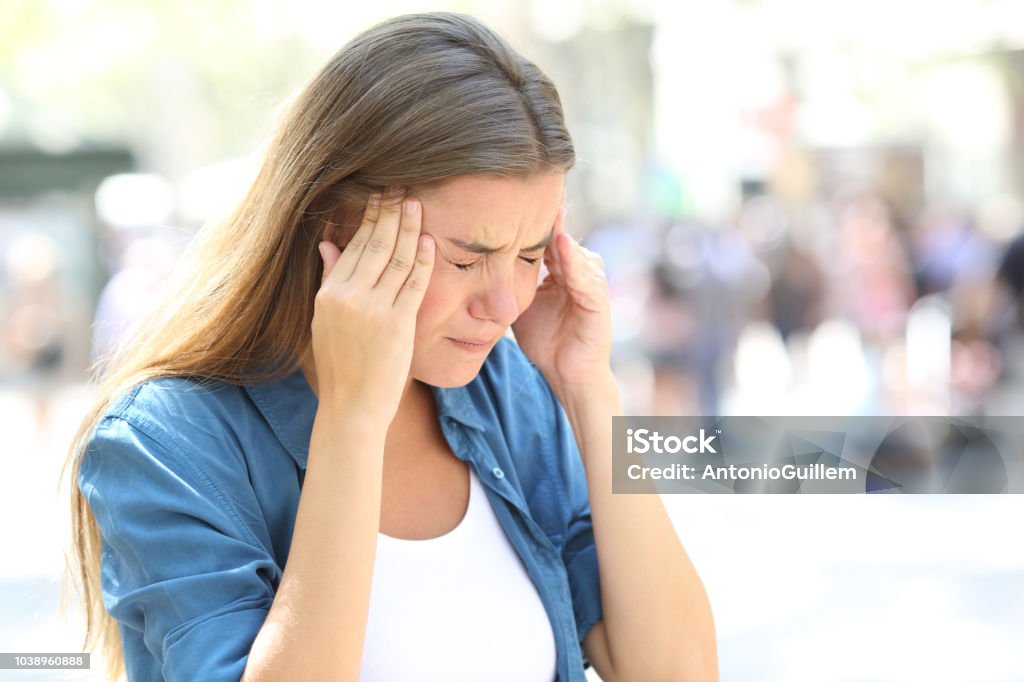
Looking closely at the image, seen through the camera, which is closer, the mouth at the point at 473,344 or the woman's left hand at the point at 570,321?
the mouth at the point at 473,344

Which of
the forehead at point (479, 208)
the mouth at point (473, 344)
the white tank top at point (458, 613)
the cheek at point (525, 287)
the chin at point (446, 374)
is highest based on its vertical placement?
the forehead at point (479, 208)

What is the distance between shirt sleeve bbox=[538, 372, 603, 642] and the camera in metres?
2.11

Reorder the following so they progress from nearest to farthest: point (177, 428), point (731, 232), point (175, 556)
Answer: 1. point (175, 556)
2. point (177, 428)
3. point (731, 232)

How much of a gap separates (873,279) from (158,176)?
36.1 feet

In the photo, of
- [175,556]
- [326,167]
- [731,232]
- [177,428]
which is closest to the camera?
[175,556]

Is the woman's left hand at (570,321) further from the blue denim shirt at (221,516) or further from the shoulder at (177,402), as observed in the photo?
the shoulder at (177,402)

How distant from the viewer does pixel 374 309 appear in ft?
5.87

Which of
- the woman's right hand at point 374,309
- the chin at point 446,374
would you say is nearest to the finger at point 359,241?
the woman's right hand at point 374,309

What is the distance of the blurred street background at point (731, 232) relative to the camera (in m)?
5.12

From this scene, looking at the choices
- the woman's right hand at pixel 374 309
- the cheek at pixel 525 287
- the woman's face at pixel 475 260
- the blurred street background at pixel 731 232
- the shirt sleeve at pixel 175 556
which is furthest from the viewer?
the blurred street background at pixel 731 232

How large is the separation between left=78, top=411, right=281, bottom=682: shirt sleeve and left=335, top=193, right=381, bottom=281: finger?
0.35 m

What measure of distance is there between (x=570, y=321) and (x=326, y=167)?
0.59 m

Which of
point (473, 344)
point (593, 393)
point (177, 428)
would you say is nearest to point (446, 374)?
point (473, 344)

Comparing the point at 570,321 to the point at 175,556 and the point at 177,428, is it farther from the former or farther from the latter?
the point at 175,556
